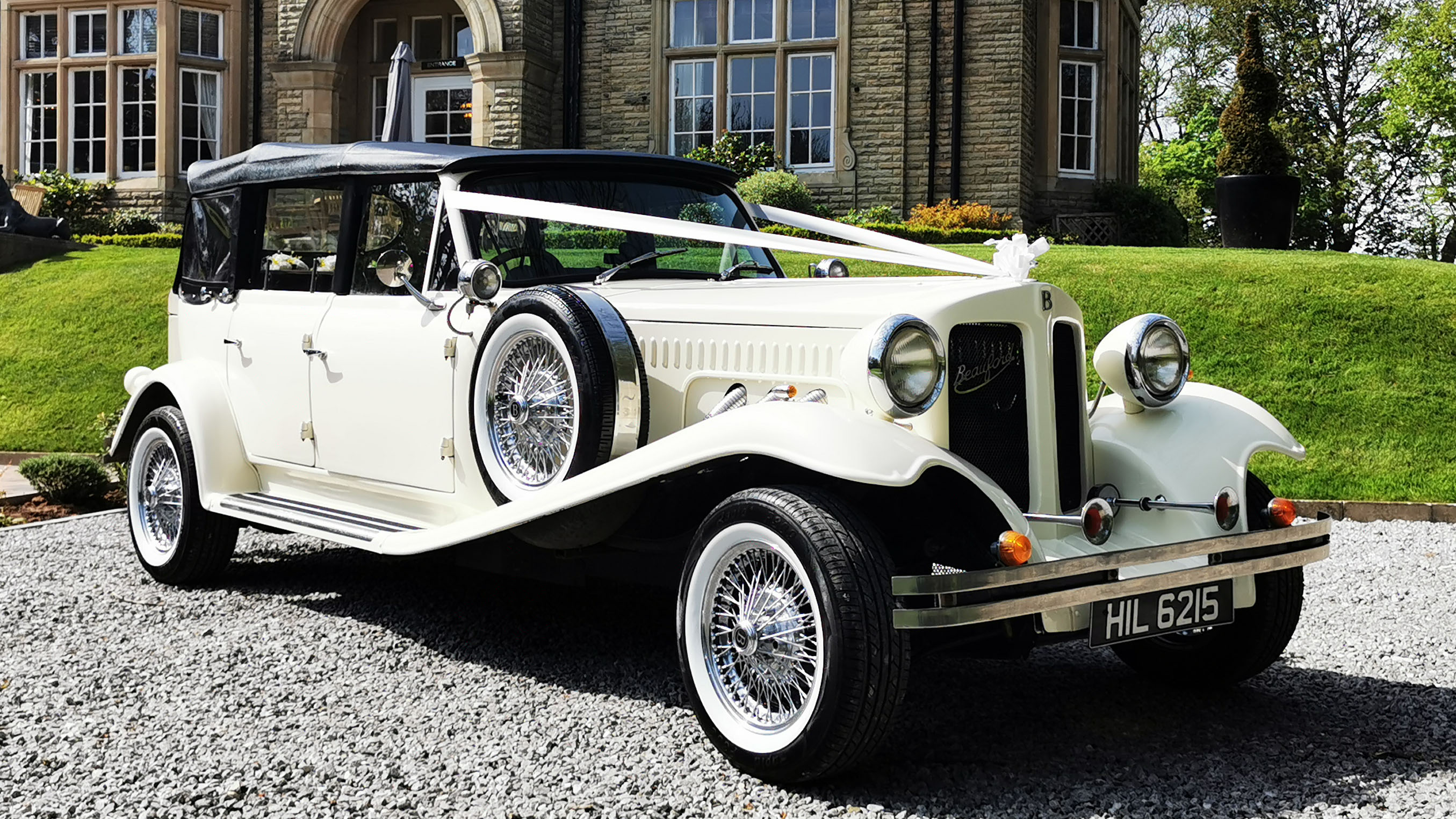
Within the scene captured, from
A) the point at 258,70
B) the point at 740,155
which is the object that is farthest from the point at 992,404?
the point at 258,70

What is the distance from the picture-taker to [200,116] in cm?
2183

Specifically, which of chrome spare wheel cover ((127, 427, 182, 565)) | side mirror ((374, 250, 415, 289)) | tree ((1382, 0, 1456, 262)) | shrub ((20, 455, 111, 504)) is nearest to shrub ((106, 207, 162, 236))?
shrub ((20, 455, 111, 504))

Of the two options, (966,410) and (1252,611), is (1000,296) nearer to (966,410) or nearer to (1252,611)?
(966,410)

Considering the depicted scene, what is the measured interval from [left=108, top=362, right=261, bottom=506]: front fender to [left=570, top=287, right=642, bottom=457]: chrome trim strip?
252 centimetres

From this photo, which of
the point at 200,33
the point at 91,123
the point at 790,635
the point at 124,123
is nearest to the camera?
the point at 790,635

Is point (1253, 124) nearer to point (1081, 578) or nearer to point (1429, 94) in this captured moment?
point (1081, 578)

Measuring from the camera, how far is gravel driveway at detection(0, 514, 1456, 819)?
11.2 ft

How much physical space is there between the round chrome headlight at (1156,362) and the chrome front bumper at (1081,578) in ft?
2.09

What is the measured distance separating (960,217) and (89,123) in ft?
50.0

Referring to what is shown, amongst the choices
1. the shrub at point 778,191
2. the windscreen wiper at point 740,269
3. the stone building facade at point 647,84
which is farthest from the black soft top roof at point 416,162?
the stone building facade at point 647,84

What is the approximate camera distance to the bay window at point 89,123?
22.1 m

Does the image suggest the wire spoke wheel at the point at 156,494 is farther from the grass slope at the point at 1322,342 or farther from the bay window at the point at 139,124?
the bay window at the point at 139,124

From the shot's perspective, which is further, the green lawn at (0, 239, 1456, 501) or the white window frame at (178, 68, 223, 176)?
the white window frame at (178, 68, 223, 176)

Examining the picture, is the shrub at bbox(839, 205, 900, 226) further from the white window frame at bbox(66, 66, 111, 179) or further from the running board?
the white window frame at bbox(66, 66, 111, 179)
